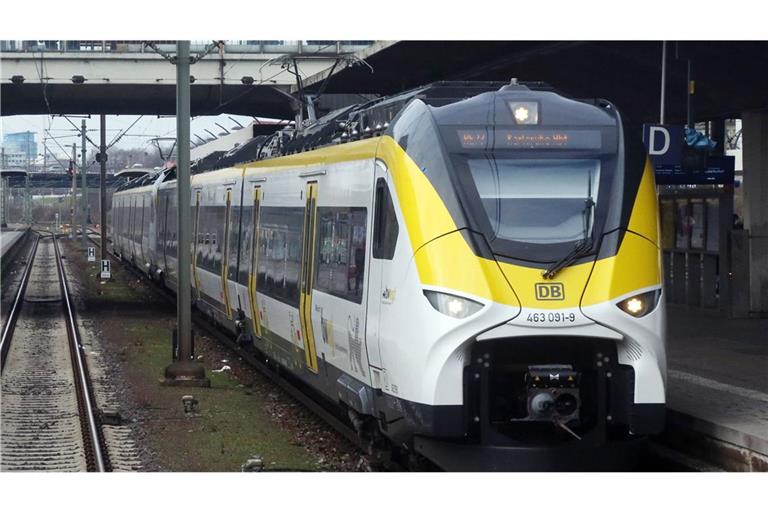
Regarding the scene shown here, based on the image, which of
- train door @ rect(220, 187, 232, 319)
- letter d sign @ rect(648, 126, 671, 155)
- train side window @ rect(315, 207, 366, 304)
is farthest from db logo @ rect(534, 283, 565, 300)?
train door @ rect(220, 187, 232, 319)

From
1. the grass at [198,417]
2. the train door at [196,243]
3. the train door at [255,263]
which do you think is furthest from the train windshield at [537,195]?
the train door at [196,243]

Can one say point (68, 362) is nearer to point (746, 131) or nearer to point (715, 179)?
point (715, 179)

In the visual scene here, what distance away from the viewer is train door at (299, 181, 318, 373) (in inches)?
499

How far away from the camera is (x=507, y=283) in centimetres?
909

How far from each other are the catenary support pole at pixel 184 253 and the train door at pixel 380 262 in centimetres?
744

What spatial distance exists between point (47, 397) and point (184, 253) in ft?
9.00

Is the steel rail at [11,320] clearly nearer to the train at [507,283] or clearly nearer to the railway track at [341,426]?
the railway track at [341,426]

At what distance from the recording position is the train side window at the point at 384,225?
9812 mm

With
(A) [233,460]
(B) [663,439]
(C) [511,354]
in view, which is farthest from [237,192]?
(C) [511,354]

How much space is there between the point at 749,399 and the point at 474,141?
473cm

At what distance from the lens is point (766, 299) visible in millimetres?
21047

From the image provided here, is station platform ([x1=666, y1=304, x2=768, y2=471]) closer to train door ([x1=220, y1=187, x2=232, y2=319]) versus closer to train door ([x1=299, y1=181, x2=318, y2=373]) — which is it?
train door ([x1=299, y1=181, x2=318, y2=373])

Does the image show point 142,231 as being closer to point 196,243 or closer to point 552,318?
point 196,243

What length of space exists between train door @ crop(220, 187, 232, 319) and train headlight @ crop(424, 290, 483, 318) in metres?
9.89
